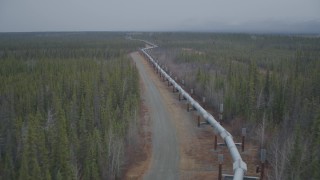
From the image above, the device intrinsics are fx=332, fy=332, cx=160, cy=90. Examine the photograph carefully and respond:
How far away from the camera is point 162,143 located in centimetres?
4125

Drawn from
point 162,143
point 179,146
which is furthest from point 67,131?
point 179,146

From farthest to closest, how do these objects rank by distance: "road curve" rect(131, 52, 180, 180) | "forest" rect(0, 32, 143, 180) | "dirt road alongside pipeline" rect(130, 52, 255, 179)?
"dirt road alongside pipeline" rect(130, 52, 255, 179), "road curve" rect(131, 52, 180, 180), "forest" rect(0, 32, 143, 180)

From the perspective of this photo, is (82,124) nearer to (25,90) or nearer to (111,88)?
(111,88)

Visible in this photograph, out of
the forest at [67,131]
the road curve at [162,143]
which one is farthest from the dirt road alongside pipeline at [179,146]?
the forest at [67,131]

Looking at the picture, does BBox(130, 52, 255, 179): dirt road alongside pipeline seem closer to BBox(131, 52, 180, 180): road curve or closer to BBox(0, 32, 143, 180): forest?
BBox(131, 52, 180, 180): road curve

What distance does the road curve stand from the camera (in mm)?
33500

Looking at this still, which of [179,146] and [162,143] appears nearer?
[179,146]

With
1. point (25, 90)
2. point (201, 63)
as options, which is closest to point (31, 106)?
point (25, 90)

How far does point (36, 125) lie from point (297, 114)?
3393 cm

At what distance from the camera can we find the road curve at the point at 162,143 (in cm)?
3350

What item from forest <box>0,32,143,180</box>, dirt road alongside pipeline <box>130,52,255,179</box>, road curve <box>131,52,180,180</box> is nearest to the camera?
forest <box>0,32,143,180</box>

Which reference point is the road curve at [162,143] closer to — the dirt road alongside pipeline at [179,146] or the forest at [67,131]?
the dirt road alongside pipeline at [179,146]

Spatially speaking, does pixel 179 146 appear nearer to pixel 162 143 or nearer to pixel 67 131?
pixel 162 143

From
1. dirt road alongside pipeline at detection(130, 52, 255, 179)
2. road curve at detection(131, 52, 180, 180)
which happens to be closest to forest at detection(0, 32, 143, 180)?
road curve at detection(131, 52, 180, 180)
